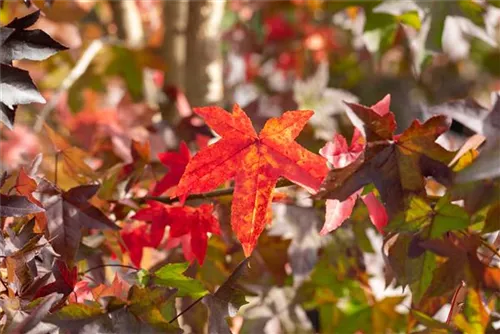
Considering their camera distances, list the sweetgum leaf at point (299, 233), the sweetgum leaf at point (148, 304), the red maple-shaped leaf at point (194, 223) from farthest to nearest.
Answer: the sweetgum leaf at point (299, 233) < the red maple-shaped leaf at point (194, 223) < the sweetgum leaf at point (148, 304)

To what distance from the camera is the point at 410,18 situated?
1294 millimetres

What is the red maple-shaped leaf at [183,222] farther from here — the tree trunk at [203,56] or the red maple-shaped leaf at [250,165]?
the tree trunk at [203,56]

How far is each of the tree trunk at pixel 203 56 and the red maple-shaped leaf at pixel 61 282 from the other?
846mm

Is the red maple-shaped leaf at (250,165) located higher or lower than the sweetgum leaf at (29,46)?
lower

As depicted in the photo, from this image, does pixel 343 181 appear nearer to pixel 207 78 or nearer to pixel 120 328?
pixel 120 328

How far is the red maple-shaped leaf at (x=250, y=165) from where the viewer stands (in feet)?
2.72

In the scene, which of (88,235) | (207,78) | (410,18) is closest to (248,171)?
(88,235)

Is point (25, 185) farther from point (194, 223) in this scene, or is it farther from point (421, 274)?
point (421, 274)

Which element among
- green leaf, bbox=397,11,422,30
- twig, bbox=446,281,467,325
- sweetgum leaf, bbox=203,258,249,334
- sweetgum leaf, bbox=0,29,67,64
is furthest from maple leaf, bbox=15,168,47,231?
green leaf, bbox=397,11,422,30

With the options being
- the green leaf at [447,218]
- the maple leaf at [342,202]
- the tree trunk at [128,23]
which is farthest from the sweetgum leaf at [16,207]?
the tree trunk at [128,23]

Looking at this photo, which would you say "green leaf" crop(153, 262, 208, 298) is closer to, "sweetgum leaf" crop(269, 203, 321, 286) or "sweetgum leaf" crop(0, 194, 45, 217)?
"sweetgum leaf" crop(0, 194, 45, 217)

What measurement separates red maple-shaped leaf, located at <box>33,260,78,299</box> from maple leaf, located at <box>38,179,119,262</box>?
0.13 ft

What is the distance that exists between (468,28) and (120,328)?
85cm

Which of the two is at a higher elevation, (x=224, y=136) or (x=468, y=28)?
(x=224, y=136)
